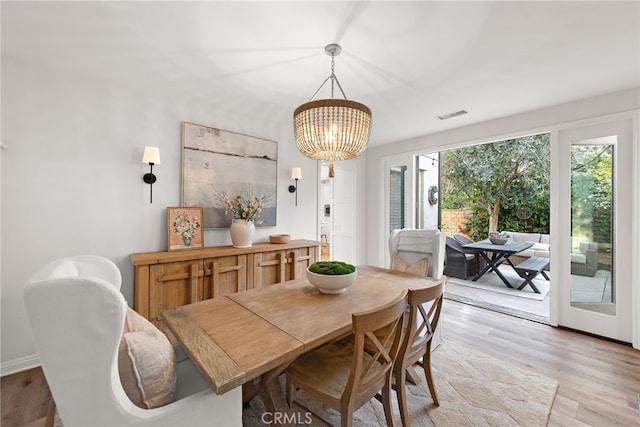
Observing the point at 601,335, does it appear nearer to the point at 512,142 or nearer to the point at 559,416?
the point at 559,416

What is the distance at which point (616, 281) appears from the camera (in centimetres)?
266

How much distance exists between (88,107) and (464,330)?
4240 millimetres

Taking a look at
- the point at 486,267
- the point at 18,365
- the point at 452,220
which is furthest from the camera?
the point at 452,220

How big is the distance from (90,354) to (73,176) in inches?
84.3

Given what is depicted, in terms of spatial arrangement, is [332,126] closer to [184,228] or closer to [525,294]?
[184,228]

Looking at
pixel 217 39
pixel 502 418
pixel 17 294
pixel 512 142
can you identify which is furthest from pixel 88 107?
pixel 512 142

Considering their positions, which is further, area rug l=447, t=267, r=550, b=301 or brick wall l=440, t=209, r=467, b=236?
brick wall l=440, t=209, r=467, b=236

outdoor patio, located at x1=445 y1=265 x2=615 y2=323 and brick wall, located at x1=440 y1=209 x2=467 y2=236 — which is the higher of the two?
brick wall, located at x1=440 y1=209 x2=467 y2=236

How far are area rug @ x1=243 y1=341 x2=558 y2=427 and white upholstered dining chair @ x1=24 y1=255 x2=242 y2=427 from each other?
2.88 feet

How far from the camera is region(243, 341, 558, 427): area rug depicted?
163 cm

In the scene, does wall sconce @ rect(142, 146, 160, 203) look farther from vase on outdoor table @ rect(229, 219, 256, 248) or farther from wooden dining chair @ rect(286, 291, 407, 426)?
wooden dining chair @ rect(286, 291, 407, 426)

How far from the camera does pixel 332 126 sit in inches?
63.0

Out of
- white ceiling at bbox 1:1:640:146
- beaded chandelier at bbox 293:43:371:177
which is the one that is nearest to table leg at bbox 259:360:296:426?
beaded chandelier at bbox 293:43:371:177

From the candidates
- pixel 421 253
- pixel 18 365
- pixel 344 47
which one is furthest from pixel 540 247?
pixel 18 365
